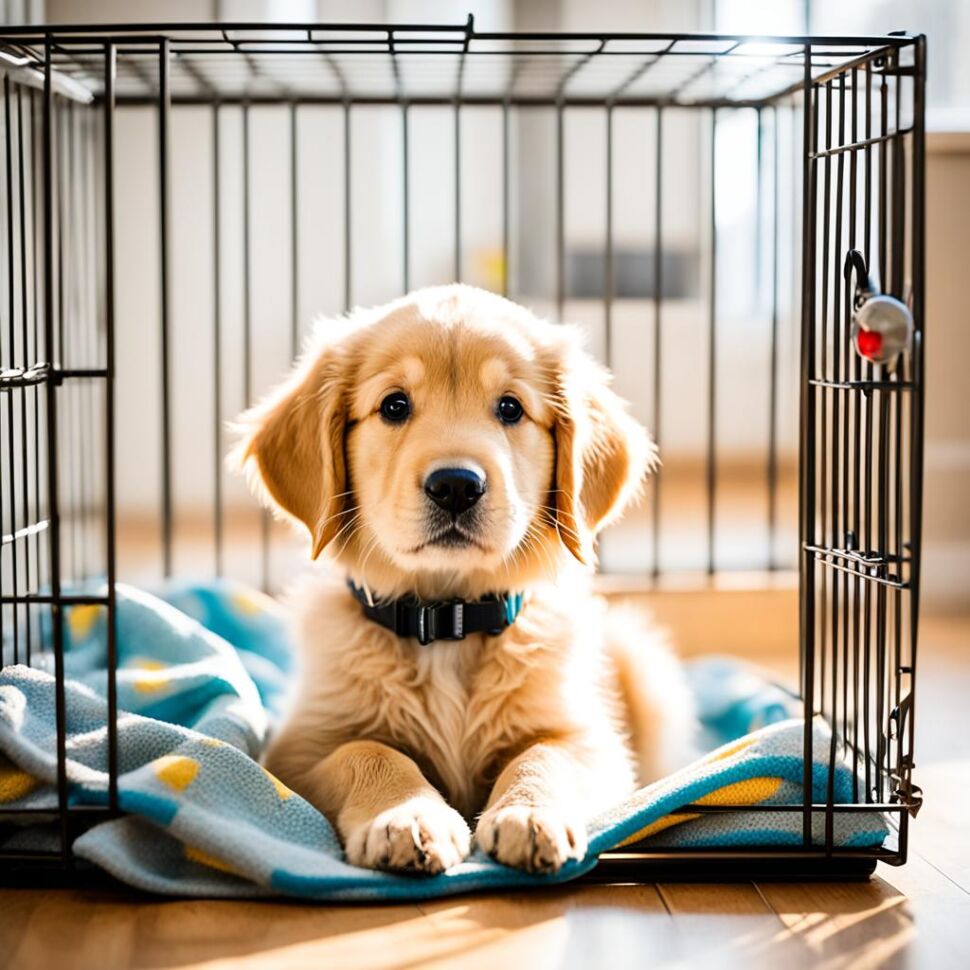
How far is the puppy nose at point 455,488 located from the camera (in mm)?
1832

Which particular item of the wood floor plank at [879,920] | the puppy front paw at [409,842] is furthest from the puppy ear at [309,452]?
the wood floor plank at [879,920]

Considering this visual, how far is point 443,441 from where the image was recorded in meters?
1.91

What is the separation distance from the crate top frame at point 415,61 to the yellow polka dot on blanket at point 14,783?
958 mm

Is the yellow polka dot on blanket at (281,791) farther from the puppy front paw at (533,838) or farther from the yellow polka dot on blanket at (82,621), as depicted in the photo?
the yellow polka dot on blanket at (82,621)

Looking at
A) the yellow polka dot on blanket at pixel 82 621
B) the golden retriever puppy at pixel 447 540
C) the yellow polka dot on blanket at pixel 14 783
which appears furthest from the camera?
the yellow polka dot on blanket at pixel 82 621

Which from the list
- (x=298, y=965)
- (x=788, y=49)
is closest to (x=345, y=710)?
(x=298, y=965)

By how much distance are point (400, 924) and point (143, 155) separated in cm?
447

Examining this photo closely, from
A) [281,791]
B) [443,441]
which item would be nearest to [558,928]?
[281,791]

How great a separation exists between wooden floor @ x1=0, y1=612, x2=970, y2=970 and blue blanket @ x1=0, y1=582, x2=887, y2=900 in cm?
4

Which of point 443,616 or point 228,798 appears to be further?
point 443,616

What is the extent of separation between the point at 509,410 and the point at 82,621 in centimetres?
123

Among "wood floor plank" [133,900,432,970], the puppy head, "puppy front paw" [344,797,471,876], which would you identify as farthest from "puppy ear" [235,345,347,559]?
"wood floor plank" [133,900,432,970]

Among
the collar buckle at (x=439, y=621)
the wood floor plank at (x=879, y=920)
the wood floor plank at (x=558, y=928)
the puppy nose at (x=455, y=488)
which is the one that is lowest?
the wood floor plank at (x=879, y=920)

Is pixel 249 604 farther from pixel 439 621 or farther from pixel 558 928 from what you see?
pixel 558 928
